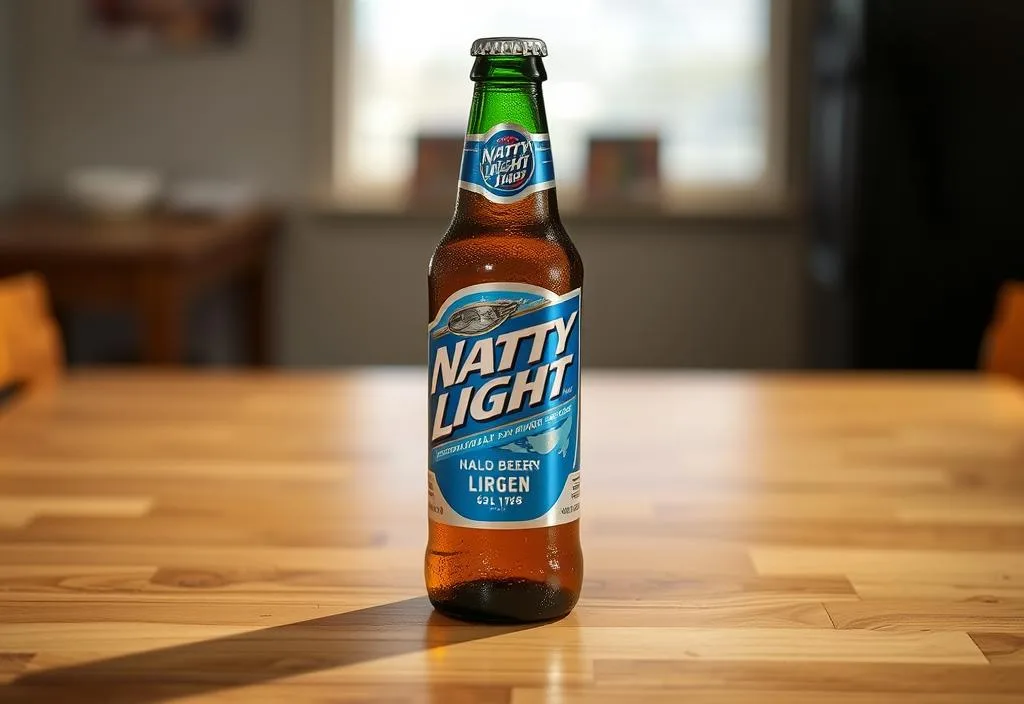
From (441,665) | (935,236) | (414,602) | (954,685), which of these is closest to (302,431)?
(414,602)

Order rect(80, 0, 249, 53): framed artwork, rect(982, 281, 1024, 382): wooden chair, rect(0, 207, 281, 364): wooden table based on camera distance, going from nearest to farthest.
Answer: rect(982, 281, 1024, 382): wooden chair, rect(0, 207, 281, 364): wooden table, rect(80, 0, 249, 53): framed artwork

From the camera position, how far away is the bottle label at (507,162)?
0.73 metres

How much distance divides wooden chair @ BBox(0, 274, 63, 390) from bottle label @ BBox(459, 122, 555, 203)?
0.87 meters

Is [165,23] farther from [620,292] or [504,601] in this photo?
[504,601]

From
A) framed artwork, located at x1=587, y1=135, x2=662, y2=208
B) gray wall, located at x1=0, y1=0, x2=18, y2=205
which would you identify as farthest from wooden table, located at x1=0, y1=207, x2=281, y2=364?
framed artwork, located at x1=587, y1=135, x2=662, y2=208

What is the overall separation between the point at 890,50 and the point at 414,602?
2.76 metres

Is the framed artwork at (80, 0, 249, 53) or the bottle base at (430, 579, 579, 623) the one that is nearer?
the bottle base at (430, 579, 579, 623)

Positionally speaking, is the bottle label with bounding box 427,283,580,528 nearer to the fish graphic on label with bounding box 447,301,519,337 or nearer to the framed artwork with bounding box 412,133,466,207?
the fish graphic on label with bounding box 447,301,519,337

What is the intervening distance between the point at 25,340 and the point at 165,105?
2.92 metres

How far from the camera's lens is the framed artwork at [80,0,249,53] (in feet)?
13.7

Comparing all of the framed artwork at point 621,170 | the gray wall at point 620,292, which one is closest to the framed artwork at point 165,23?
the gray wall at point 620,292

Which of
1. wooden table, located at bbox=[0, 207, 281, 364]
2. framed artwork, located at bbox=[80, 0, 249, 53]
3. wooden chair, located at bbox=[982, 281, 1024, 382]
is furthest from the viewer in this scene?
framed artwork, located at bbox=[80, 0, 249, 53]

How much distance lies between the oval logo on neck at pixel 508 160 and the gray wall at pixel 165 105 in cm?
361

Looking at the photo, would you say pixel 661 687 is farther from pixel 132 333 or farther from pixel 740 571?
pixel 132 333
